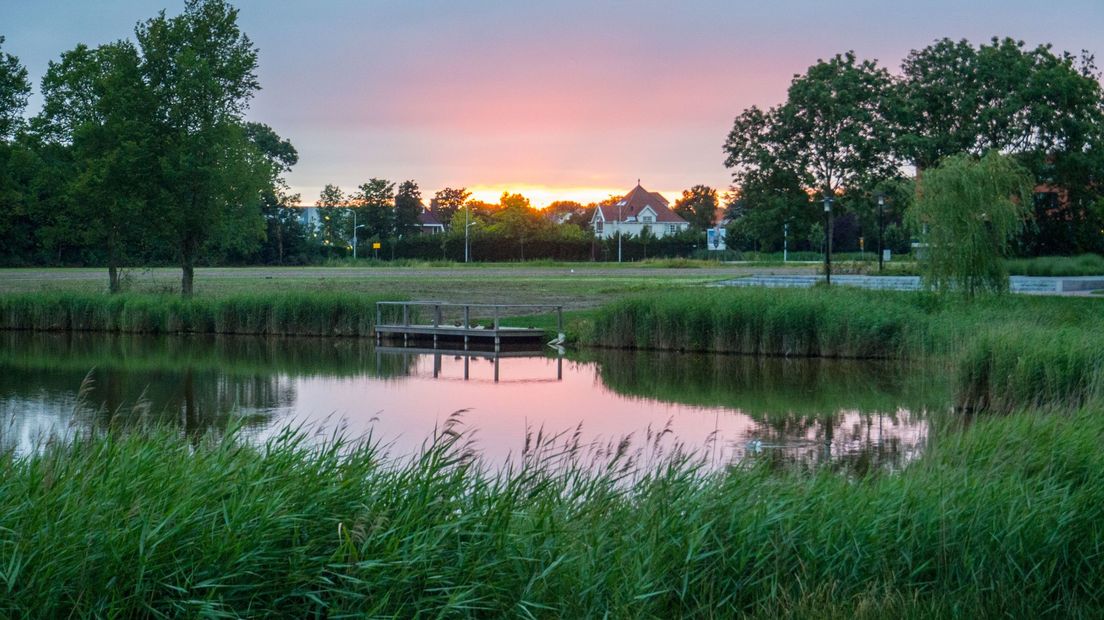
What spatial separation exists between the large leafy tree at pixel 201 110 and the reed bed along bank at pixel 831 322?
1314 centimetres

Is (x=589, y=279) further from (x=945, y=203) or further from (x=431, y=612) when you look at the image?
(x=431, y=612)

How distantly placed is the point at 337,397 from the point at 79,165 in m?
20.1

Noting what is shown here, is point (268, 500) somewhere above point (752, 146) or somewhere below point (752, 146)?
below

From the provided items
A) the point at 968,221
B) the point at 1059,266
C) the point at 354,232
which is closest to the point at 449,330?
the point at 968,221

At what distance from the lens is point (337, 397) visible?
18.0 meters

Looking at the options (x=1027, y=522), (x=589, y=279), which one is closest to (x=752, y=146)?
(x=589, y=279)

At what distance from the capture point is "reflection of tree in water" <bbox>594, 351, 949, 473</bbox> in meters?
12.9

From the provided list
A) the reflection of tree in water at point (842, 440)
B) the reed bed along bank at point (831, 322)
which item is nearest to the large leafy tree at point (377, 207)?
the reed bed along bank at point (831, 322)

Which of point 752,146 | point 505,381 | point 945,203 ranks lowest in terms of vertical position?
point 505,381

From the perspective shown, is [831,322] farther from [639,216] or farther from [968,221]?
[639,216]

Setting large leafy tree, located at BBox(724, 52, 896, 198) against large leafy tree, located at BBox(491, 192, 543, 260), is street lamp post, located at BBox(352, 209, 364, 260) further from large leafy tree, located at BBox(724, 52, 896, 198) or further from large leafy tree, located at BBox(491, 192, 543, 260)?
large leafy tree, located at BBox(724, 52, 896, 198)

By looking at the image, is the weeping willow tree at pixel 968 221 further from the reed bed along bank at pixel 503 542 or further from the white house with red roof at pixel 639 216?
the white house with red roof at pixel 639 216

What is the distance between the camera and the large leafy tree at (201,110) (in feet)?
108

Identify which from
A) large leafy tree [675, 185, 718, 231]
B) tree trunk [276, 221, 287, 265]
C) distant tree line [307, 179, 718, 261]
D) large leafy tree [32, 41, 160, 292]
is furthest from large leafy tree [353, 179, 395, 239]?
large leafy tree [32, 41, 160, 292]
